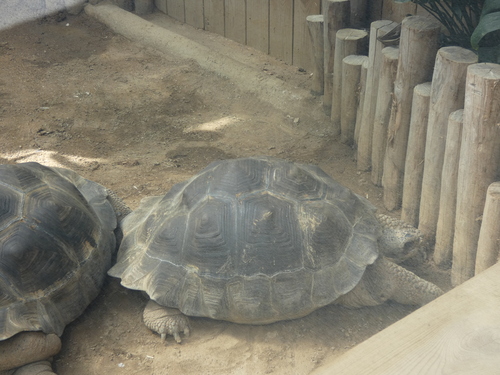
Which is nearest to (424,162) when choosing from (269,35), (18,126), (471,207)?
(471,207)

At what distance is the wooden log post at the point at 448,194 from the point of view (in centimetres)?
342

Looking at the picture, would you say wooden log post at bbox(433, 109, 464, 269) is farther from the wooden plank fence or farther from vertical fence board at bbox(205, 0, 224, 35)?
vertical fence board at bbox(205, 0, 224, 35)

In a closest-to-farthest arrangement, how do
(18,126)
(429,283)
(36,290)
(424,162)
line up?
(36,290) < (429,283) < (424,162) < (18,126)

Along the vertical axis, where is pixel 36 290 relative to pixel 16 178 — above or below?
below

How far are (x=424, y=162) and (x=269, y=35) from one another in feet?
11.2

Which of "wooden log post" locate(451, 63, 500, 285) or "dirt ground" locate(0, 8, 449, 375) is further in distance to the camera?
"dirt ground" locate(0, 8, 449, 375)

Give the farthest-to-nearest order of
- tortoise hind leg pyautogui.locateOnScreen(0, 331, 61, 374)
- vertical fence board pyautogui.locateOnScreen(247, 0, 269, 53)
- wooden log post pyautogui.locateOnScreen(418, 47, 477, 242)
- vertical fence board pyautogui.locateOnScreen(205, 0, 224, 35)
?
1. vertical fence board pyautogui.locateOnScreen(205, 0, 224, 35)
2. vertical fence board pyautogui.locateOnScreen(247, 0, 269, 53)
3. wooden log post pyautogui.locateOnScreen(418, 47, 477, 242)
4. tortoise hind leg pyautogui.locateOnScreen(0, 331, 61, 374)

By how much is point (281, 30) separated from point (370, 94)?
2.28 meters

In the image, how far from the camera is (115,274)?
3.50 meters

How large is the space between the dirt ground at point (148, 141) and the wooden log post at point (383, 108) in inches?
8.0

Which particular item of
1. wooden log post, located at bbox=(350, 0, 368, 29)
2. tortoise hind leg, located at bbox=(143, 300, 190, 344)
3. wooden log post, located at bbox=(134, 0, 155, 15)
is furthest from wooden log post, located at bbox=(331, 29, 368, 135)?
wooden log post, located at bbox=(134, 0, 155, 15)

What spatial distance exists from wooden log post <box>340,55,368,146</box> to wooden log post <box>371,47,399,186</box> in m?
0.51

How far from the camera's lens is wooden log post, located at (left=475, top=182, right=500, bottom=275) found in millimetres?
3099

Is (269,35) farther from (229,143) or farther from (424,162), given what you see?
(424,162)
